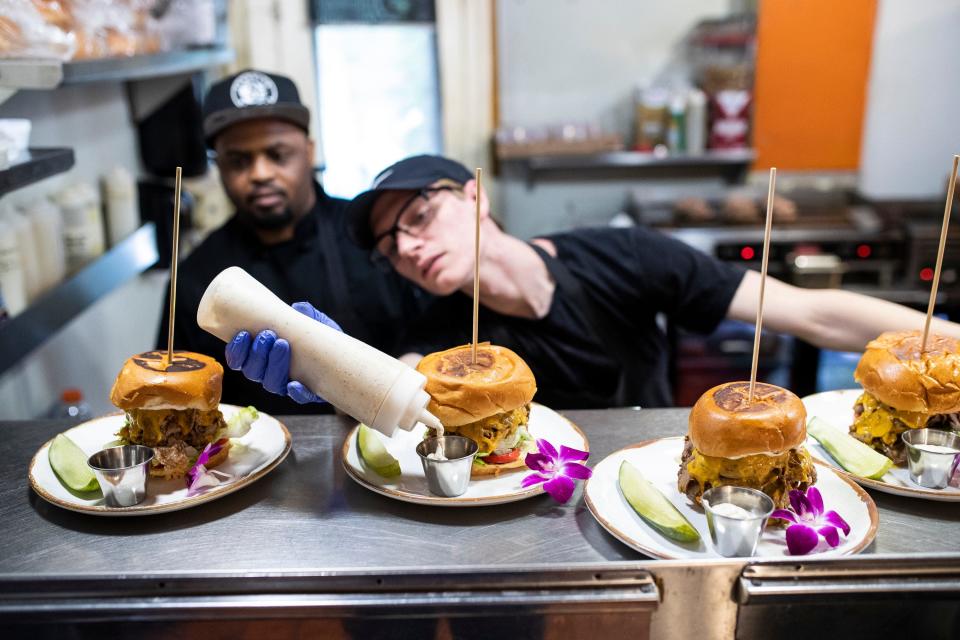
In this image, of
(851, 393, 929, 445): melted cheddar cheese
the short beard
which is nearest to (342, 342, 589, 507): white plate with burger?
(851, 393, 929, 445): melted cheddar cheese

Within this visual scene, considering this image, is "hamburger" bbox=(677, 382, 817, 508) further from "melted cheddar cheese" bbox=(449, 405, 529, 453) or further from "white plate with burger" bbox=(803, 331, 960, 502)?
Answer: "melted cheddar cheese" bbox=(449, 405, 529, 453)

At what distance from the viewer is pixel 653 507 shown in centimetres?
129

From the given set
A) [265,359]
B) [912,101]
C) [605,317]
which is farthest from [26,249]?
[912,101]

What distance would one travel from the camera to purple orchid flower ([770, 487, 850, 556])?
120cm

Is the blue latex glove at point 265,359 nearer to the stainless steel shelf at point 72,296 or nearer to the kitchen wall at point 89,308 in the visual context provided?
the stainless steel shelf at point 72,296

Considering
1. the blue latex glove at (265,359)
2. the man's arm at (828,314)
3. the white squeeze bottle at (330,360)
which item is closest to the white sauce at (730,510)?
the white squeeze bottle at (330,360)

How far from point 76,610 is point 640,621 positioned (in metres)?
0.81

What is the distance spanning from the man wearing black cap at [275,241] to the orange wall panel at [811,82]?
282 cm

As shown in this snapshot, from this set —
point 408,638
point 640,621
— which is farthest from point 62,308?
point 640,621

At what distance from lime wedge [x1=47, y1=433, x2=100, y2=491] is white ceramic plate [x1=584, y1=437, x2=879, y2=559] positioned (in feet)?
2.86

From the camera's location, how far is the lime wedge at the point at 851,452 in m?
1.40

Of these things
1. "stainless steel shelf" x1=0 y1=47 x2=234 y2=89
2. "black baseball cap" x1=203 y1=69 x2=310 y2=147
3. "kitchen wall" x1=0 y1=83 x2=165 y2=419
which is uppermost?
"stainless steel shelf" x1=0 y1=47 x2=234 y2=89

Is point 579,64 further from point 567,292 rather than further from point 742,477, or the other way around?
point 742,477

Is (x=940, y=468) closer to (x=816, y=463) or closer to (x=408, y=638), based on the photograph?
(x=816, y=463)
